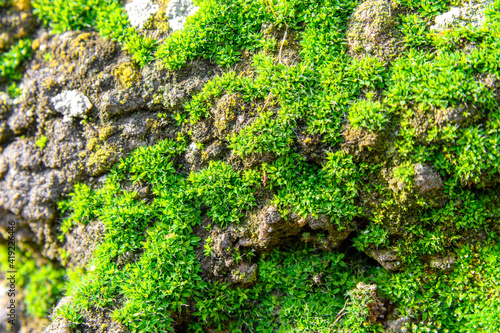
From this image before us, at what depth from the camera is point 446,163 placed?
122 inches

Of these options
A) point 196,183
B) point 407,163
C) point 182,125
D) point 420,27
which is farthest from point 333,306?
point 420,27

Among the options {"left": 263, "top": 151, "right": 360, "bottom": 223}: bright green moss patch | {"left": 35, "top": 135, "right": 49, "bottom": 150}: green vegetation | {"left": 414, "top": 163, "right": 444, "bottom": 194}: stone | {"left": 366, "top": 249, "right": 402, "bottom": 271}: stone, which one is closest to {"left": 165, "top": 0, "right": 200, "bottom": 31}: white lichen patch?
{"left": 263, "top": 151, "right": 360, "bottom": 223}: bright green moss patch

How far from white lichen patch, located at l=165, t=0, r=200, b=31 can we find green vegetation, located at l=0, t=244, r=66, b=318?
330 cm

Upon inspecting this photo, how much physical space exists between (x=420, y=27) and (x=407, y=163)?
1275mm

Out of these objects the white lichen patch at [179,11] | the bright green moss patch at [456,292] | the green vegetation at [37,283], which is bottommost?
the bright green moss patch at [456,292]

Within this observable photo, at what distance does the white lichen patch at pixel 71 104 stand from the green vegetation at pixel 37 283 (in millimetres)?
1986

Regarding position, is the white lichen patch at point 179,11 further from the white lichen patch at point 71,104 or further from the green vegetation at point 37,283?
the green vegetation at point 37,283

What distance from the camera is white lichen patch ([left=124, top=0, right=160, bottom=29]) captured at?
3.95 meters

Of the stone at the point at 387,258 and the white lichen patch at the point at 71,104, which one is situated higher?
the white lichen patch at the point at 71,104

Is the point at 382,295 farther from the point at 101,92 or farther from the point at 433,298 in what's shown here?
the point at 101,92

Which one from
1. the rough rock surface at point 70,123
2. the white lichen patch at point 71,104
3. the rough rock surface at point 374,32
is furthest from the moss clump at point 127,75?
the rough rock surface at point 374,32

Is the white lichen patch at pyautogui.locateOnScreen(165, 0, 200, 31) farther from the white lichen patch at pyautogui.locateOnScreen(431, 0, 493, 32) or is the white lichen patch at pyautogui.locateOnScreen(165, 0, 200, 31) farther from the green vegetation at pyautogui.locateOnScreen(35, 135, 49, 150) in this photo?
the white lichen patch at pyautogui.locateOnScreen(431, 0, 493, 32)

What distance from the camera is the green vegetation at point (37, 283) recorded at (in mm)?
4496

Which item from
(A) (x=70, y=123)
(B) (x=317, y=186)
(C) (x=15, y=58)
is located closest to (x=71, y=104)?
(A) (x=70, y=123)
